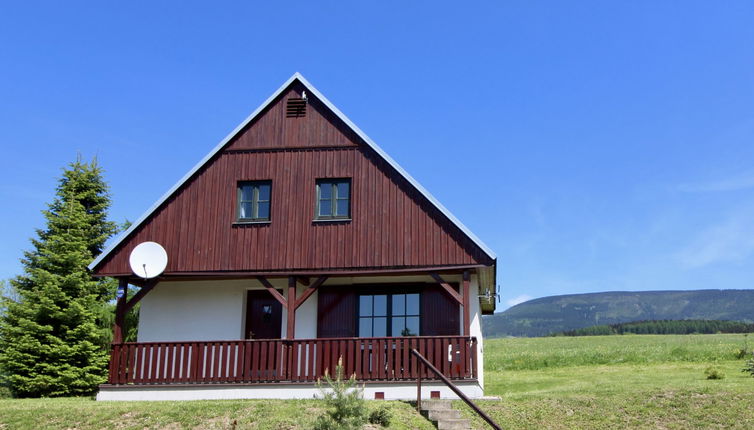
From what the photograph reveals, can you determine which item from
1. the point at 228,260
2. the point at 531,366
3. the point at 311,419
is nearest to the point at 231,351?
the point at 228,260

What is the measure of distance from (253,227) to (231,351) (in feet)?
10.6

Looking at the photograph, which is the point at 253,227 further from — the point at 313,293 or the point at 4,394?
the point at 4,394

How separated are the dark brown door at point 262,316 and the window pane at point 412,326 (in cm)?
343

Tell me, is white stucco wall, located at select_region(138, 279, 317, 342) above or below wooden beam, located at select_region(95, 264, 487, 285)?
below

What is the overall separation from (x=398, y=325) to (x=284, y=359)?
3.17m

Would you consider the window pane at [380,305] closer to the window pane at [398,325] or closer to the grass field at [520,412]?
the window pane at [398,325]

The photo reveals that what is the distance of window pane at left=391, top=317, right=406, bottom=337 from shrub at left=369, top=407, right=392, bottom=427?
5.83m

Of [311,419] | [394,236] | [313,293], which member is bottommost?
[311,419]

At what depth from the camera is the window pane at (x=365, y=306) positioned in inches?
815

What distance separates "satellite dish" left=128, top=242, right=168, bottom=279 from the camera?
63.9 ft

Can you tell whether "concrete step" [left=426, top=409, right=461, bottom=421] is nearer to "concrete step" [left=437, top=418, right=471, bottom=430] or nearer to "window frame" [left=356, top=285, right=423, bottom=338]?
"concrete step" [left=437, top=418, right=471, bottom=430]

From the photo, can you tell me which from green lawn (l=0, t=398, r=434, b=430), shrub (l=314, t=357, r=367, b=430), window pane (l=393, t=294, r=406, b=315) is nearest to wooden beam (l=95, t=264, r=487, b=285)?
window pane (l=393, t=294, r=406, b=315)

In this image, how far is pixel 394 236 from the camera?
19531 millimetres

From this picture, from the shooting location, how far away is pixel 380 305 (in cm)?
2067
